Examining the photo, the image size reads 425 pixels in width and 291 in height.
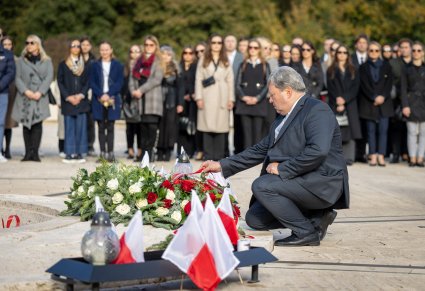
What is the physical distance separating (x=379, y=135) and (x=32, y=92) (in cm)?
640

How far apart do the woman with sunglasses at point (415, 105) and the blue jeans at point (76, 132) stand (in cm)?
582

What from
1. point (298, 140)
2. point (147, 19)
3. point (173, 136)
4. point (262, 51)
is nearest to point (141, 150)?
point (173, 136)

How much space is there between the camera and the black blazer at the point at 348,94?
21.5 metres

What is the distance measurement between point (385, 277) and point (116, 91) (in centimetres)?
1203

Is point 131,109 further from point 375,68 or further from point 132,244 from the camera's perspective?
point 132,244

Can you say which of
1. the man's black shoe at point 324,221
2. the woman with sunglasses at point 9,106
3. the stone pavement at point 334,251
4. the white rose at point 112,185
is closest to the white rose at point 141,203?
the white rose at point 112,185

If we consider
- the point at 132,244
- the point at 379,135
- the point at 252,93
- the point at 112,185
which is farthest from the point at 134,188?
the point at 379,135

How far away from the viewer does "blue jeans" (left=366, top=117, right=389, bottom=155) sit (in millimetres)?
21562

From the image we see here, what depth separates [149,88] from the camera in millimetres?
21047

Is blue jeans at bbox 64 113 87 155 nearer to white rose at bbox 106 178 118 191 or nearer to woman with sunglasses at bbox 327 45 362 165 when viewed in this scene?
woman with sunglasses at bbox 327 45 362 165

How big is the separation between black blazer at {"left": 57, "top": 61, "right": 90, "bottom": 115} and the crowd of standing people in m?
0.02

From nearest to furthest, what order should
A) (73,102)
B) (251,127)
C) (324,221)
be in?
(324,221) < (73,102) < (251,127)

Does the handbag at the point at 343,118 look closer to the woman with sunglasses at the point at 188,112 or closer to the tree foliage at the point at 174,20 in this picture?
the woman with sunglasses at the point at 188,112

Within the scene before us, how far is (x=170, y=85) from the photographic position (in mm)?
21719
